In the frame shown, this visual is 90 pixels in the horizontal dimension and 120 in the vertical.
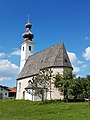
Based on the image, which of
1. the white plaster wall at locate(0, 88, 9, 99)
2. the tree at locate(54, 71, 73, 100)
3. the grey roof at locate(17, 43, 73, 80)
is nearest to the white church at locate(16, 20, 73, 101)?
the grey roof at locate(17, 43, 73, 80)

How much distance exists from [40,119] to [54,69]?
29614 millimetres

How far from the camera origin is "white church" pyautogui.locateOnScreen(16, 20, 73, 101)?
154 ft

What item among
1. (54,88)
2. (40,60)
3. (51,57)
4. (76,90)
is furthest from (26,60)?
(76,90)

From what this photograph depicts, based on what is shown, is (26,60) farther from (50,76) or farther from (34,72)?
(50,76)

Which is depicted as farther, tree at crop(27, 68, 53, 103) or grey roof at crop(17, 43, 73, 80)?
grey roof at crop(17, 43, 73, 80)

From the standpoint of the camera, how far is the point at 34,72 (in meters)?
53.0

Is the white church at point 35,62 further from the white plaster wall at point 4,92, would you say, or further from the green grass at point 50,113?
the white plaster wall at point 4,92

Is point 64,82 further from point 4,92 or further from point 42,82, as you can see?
point 4,92

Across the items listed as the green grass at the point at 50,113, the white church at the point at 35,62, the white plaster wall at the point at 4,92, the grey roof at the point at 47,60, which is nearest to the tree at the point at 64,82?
the white church at the point at 35,62

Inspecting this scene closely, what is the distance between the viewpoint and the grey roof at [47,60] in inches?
1877

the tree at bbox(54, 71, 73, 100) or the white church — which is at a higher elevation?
the white church

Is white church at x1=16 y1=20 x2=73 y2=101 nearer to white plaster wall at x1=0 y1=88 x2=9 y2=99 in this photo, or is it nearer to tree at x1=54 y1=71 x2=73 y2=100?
tree at x1=54 y1=71 x2=73 y2=100

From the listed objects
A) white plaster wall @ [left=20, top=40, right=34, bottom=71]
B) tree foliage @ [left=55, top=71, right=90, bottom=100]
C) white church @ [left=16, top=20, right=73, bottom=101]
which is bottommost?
tree foliage @ [left=55, top=71, right=90, bottom=100]

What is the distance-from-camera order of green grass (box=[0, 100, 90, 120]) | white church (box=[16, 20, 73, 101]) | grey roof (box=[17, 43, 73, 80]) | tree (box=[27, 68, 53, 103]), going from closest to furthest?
green grass (box=[0, 100, 90, 120])
tree (box=[27, 68, 53, 103])
white church (box=[16, 20, 73, 101])
grey roof (box=[17, 43, 73, 80])
